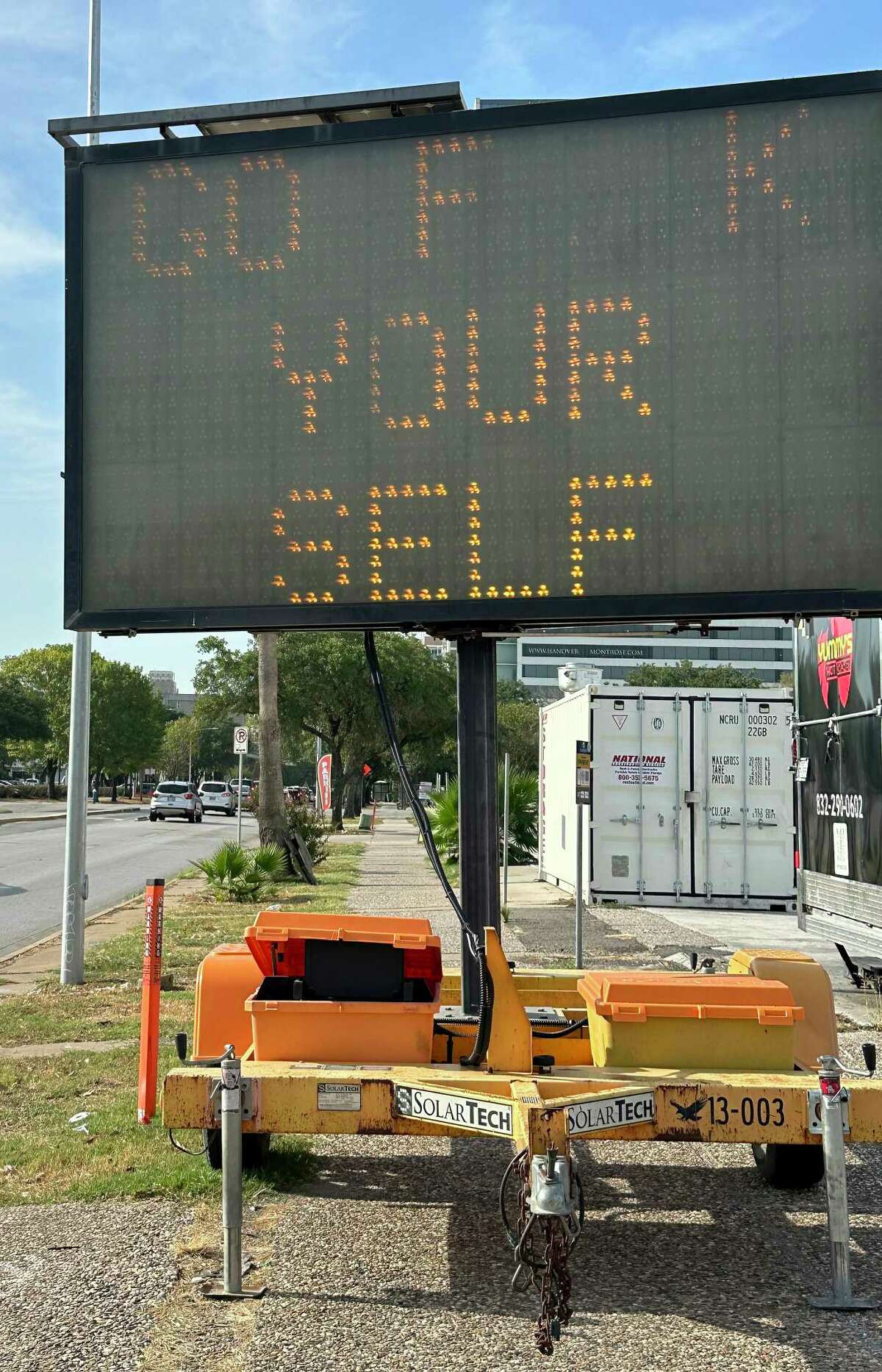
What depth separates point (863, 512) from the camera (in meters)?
5.54

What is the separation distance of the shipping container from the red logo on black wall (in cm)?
1

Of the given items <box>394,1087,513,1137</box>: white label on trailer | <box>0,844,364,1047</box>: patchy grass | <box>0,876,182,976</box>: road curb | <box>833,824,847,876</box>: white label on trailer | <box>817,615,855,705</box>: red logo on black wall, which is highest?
<box>817,615,855,705</box>: red logo on black wall

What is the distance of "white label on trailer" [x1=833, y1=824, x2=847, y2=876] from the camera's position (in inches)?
400

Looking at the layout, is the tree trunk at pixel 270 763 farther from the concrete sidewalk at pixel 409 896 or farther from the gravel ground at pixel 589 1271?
the gravel ground at pixel 589 1271

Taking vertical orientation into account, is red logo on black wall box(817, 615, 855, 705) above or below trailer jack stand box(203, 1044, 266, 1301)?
above

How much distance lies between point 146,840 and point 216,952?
1253 inches

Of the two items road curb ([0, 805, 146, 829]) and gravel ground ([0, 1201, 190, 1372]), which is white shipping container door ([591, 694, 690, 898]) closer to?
gravel ground ([0, 1201, 190, 1372])

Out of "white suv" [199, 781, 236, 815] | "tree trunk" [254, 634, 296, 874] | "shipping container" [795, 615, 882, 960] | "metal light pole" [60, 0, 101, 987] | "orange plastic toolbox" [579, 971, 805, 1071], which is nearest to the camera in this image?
"orange plastic toolbox" [579, 971, 805, 1071]

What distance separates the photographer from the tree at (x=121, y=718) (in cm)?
9400

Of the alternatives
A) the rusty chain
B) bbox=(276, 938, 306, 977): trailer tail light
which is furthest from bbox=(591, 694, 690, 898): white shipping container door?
the rusty chain

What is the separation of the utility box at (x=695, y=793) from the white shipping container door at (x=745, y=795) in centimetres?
1

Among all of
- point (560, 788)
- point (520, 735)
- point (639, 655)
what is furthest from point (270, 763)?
point (639, 655)

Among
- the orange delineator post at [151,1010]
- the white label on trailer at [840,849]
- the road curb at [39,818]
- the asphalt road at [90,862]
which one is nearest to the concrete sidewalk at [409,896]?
the white label on trailer at [840,849]

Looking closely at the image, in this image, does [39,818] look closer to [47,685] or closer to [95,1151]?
[47,685]
